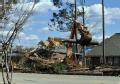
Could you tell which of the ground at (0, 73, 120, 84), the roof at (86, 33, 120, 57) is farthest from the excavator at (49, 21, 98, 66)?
the roof at (86, 33, 120, 57)

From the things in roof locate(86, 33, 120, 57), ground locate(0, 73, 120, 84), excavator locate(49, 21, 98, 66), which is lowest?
roof locate(86, 33, 120, 57)

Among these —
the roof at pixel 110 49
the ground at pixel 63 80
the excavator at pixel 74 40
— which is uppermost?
the excavator at pixel 74 40

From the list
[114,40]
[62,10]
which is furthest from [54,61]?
[114,40]

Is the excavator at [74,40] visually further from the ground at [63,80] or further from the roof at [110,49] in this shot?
the roof at [110,49]

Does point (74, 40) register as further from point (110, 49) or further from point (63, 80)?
point (110, 49)

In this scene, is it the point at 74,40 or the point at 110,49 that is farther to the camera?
the point at 110,49

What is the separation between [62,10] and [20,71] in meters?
28.7

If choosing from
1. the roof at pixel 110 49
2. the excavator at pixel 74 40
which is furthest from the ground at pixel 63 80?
the roof at pixel 110 49

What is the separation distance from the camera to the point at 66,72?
48.2 metres

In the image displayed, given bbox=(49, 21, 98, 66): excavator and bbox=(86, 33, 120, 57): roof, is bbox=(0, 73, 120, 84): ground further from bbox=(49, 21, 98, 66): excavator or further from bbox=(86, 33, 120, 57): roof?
bbox=(86, 33, 120, 57): roof

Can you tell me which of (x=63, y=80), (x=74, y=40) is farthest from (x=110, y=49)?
(x=63, y=80)

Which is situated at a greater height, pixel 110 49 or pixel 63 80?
pixel 63 80

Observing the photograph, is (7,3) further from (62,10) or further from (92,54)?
(92,54)

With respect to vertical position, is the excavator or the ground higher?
the excavator
